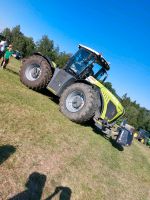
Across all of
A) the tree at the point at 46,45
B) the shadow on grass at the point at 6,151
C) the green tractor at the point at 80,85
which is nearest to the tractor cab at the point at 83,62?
the green tractor at the point at 80,85

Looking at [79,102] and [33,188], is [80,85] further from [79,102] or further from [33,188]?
[33,188]

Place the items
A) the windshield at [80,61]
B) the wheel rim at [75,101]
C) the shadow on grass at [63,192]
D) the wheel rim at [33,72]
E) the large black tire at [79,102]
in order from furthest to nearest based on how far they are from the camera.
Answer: the wheel rim at [33,72] < the windshield at [80,61] < the wheel rim at [75,101] < the large black tire at [79,102] < the shadow on grass at [63,192]

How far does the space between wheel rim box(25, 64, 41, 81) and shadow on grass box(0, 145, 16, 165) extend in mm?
7790

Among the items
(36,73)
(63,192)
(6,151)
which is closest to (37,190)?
(63,192)

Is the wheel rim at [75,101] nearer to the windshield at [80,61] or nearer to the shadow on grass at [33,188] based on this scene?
the windshield at [80,61]

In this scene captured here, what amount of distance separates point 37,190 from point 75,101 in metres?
7.20

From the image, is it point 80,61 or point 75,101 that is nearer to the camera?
point 75,101

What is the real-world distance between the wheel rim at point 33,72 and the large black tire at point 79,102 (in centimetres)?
215

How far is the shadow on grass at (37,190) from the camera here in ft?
15.6

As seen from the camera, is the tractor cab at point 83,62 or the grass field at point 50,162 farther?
the tractor cab at point 83,62

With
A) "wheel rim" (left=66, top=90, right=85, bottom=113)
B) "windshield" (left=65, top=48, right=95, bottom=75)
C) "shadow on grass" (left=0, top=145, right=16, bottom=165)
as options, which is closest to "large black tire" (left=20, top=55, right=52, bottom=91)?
"windshield" (left=65, top=48, right=95, bottom=75)

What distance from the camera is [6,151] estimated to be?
5.75 meters

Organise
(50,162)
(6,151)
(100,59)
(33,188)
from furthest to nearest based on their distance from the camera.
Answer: (100,59)
(50,162)
(6,151)
(33,188)

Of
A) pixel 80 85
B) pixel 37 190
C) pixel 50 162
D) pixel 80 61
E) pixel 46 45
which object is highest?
pixel 46 45
